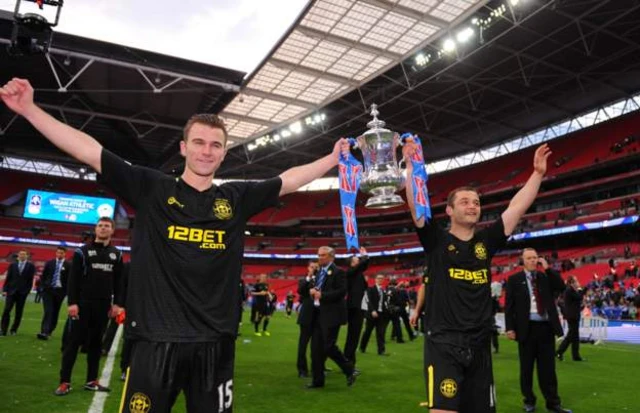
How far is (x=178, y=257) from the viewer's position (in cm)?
228

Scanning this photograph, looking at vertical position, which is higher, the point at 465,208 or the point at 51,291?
the point at 465,208

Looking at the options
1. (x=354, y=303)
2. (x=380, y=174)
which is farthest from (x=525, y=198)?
(x=354, y=303)

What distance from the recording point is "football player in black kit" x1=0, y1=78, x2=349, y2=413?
7.18 ft

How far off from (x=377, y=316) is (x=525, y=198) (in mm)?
8095

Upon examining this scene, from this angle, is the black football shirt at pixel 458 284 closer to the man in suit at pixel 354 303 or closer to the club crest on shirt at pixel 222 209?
the club crest on shirt at pixel 222 209

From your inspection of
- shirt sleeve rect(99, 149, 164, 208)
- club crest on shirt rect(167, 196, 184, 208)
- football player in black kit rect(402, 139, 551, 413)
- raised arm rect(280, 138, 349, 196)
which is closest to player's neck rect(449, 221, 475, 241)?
football player in black kit rect(402, 139, 551, 413)

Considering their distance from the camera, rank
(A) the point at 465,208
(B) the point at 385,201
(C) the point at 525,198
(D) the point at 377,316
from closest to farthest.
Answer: (A) the point at 465,208
(C) the point at 525,198
(B) the point at 385,201
(D) the point at 377,316

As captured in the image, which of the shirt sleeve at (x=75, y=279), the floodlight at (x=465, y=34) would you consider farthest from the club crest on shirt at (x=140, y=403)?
the floodlight at (x=465, y=34)

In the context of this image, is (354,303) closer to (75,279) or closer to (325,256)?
(325,256)

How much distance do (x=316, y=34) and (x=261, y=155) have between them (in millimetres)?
19501

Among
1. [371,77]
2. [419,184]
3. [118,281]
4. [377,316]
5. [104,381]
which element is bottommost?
[104,381]

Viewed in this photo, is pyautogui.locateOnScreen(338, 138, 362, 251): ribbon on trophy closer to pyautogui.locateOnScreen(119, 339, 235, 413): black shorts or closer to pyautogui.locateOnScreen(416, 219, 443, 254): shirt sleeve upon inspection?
pyautogui.locateOnScreen(416, 219, 443, 254): shirt sleeve

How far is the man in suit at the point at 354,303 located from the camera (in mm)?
8594

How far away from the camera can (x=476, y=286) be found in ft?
11.5
